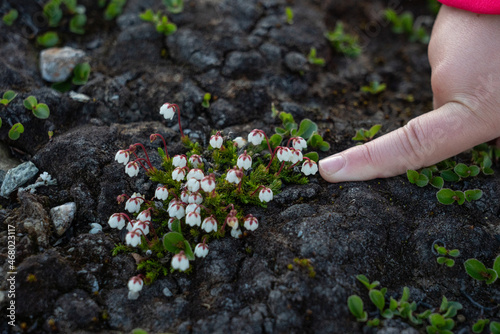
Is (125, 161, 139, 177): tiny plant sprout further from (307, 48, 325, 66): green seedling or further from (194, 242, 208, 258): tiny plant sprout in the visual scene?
(307, 48, 325, 66): green seedling

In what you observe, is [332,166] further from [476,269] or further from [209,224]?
[476,269]

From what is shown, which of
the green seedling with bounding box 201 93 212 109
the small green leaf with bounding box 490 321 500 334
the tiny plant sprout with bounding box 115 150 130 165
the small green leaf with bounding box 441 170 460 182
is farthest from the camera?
the green seedling with bounding box 201 93 212 109

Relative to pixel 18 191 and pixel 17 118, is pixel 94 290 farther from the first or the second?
pixel 17 118

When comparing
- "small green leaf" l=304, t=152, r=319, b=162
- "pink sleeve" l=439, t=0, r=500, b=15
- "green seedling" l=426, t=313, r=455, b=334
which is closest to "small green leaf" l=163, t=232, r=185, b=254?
"small green leaf" l=304, t=152, r=319, b=162

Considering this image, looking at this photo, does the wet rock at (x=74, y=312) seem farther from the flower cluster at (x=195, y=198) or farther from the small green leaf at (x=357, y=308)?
the small green leaf at (x=357, y=308)

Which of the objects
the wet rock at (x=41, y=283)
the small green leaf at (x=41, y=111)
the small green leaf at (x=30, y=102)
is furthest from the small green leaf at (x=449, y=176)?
the small green leaf at (x=30, y=102)

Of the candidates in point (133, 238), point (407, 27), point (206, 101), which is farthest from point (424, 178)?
point (407, 27)
